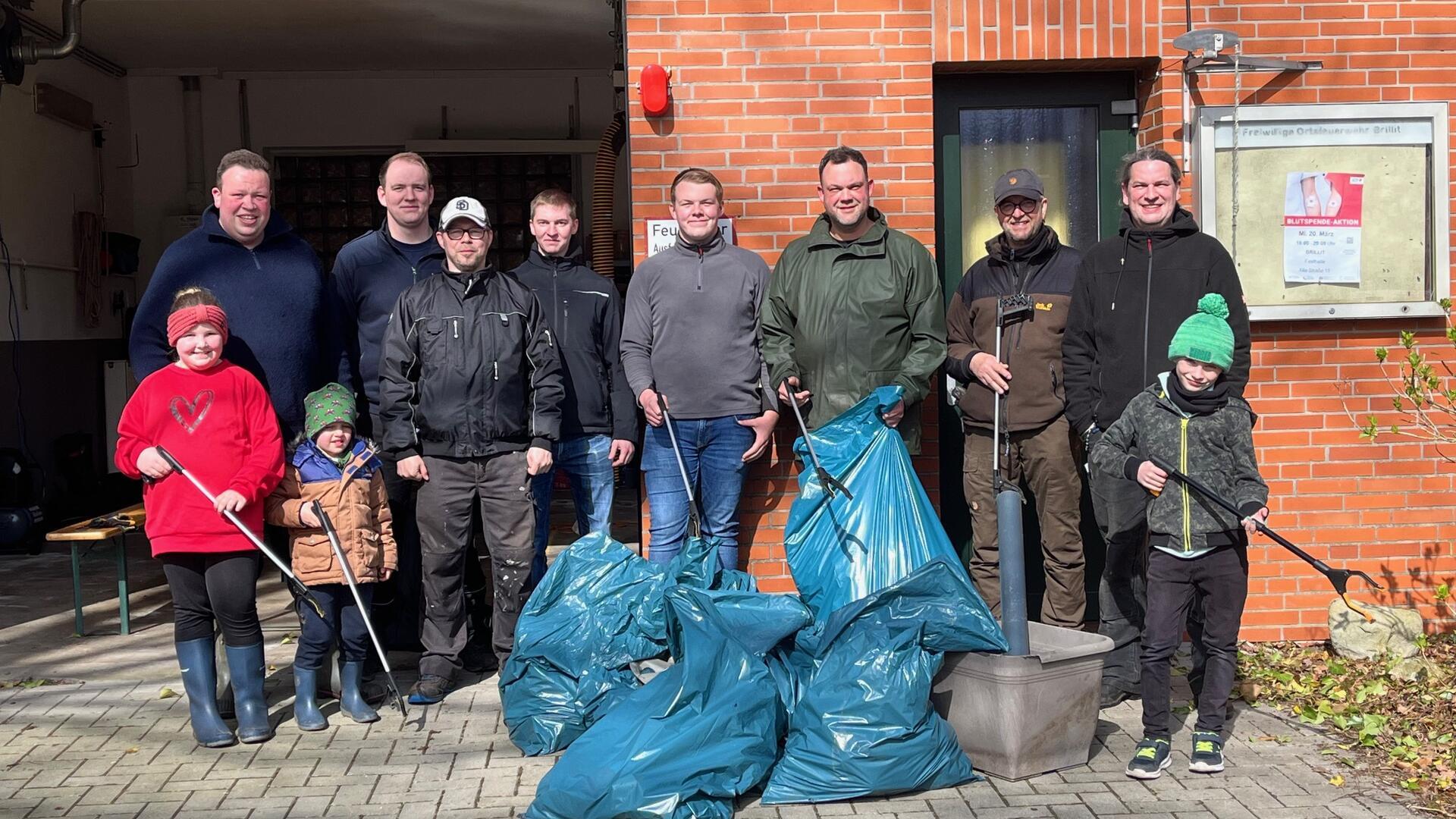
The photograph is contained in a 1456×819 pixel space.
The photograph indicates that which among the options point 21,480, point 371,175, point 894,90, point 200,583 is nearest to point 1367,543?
point 894,90

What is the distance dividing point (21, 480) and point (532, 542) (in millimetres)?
5820

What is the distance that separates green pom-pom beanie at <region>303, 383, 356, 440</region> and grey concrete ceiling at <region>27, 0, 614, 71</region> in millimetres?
5265

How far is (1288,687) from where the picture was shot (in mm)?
5309

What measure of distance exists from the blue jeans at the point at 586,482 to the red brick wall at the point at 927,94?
0.66 m

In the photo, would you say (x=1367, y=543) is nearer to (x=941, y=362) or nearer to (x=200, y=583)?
(x=941, y=362)

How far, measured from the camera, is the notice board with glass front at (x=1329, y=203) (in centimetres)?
575

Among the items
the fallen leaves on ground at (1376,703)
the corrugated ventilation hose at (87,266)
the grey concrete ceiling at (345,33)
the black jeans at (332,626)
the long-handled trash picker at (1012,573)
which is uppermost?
the grey concrete ceiling at (345,33)

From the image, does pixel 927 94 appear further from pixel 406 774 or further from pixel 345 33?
pixel 345 33

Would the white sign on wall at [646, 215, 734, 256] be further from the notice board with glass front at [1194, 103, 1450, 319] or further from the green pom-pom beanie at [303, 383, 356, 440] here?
the notice board with glass front at [1194, 103, 1450, 319]

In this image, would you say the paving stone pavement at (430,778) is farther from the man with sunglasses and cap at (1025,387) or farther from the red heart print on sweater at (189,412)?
the red heart print on sweater at (189,412)

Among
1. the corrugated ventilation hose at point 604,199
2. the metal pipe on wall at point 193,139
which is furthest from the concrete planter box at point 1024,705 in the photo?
the metal pipe on wall at point 193,139

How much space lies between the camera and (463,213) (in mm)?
5086

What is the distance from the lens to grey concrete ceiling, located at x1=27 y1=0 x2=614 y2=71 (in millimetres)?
9578

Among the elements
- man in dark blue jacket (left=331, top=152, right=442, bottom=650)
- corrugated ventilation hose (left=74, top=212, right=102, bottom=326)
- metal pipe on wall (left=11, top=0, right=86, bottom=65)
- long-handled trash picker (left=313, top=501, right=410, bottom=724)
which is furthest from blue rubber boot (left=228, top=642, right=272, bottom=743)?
corrugated ventilation hose (left=74, top=212, right=102, bottom=326)
